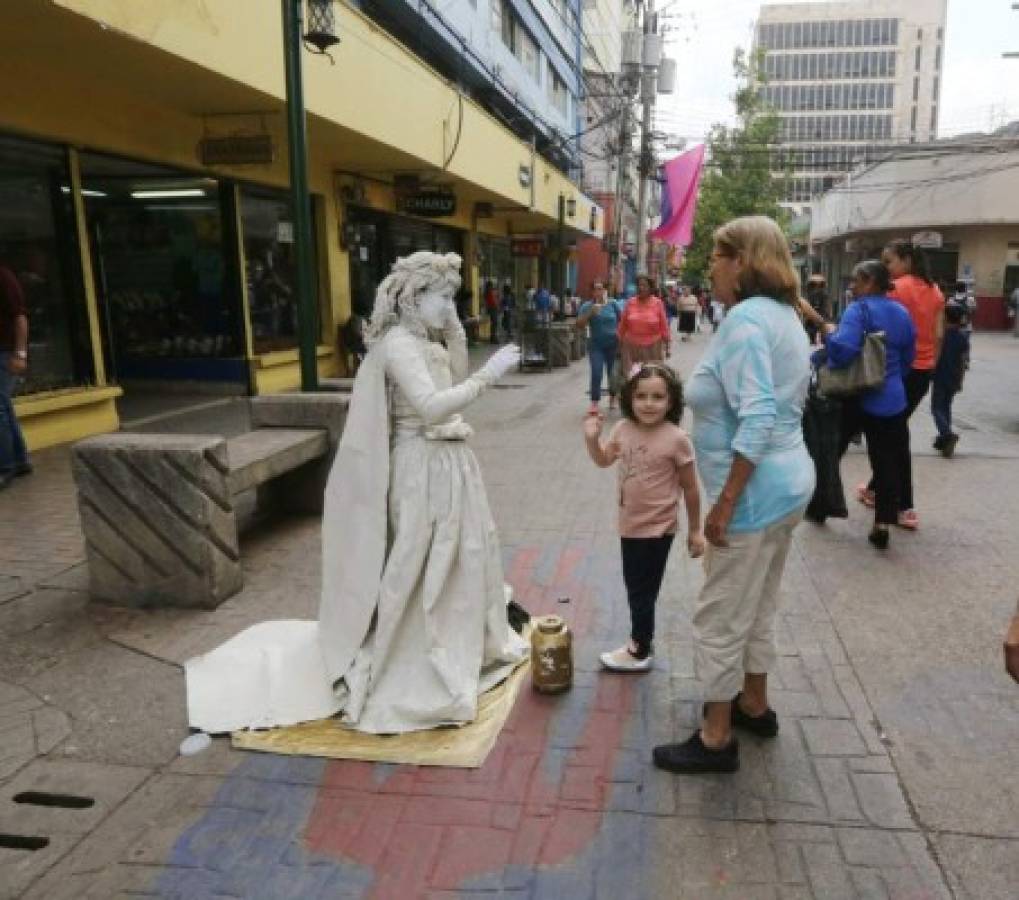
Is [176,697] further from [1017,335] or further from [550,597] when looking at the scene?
[1017,335]

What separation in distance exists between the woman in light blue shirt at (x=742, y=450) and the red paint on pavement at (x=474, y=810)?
35 centimetres

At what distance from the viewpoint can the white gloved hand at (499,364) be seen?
3283mm

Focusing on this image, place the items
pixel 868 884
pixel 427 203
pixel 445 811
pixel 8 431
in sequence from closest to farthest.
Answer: pixel 868 884 < pixel 445 811 < pixel 8 431 < pixel 427 203

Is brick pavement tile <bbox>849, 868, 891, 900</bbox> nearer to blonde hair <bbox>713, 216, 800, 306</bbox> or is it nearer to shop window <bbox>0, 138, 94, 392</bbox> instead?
blonde hair <bbox>713, 216, 800, 306</bbox>

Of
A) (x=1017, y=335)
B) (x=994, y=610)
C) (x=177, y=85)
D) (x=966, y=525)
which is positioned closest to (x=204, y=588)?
(x=994, y=610)

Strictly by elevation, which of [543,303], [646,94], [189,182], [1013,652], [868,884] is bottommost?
[868,884]

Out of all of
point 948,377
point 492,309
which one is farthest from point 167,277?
point 492,309

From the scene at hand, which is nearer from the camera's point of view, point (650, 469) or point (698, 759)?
point (698, 759)

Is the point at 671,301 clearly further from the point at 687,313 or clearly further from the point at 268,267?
the point at 268,267

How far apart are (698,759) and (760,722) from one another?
1.22ft

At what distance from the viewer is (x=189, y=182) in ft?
35.6

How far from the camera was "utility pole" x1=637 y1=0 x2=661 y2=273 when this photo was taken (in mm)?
21703

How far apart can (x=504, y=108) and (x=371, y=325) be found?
20.8m

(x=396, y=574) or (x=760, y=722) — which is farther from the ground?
(x=396, y=574)
